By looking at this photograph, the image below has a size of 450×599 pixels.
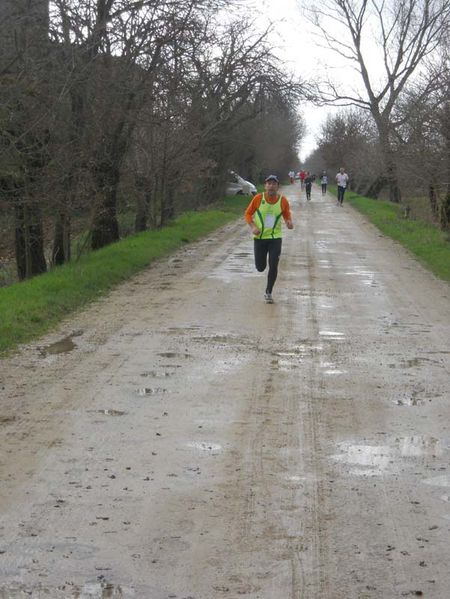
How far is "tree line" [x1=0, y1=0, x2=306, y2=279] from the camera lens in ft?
47.1

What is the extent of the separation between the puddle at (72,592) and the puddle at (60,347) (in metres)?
5.24

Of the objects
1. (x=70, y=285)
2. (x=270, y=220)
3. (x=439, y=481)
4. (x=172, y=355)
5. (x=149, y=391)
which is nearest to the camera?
(x=439, y=481)

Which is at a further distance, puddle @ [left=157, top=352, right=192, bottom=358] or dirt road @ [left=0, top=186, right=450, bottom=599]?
puddle @ [left=157, top=352, right=192, bottom=358]

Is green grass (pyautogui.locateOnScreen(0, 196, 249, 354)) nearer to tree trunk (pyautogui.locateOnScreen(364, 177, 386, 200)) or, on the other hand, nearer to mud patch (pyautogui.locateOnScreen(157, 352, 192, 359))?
mud patch (pyautogui.locateOnScreen(157, 352, 192, 359))

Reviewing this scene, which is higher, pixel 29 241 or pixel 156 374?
pixel 29 241

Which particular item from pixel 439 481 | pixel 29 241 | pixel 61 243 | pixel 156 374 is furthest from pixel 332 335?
pixel 61 243

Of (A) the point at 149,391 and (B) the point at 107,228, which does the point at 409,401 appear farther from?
(B) the point at 107,228

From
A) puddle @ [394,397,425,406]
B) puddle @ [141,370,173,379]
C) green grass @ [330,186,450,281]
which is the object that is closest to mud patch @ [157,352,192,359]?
puddle @ [141,370,173,379]

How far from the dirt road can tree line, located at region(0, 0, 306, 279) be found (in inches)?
165

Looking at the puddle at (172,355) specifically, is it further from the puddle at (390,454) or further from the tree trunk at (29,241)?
the tree trunk at (29,241)

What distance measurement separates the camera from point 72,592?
13.4 feet

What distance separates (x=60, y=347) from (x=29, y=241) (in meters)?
8.31

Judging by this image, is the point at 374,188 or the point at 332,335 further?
the point at 374,188

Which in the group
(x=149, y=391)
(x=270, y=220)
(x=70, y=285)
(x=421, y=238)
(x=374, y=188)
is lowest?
(x=374, y=188)
